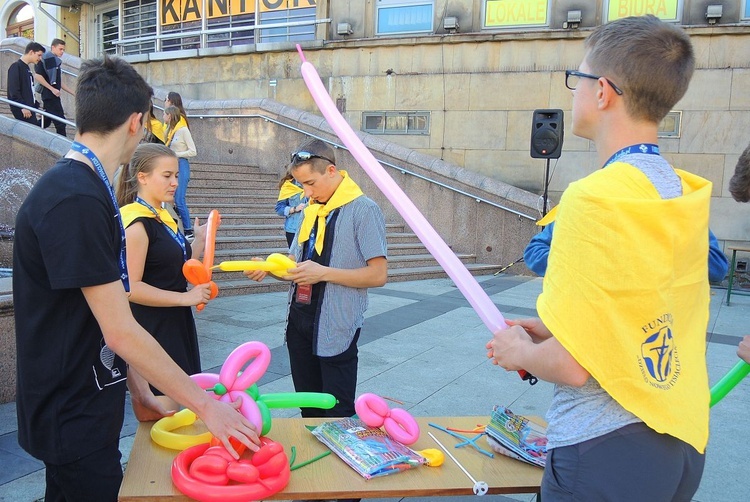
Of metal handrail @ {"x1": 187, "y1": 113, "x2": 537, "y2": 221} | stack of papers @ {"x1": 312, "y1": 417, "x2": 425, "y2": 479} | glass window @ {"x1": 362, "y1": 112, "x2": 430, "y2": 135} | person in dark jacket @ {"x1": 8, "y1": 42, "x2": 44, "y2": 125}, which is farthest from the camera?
glass window @ {"x1": 362, "y1": 112, "x2": 430, "y2": 135}

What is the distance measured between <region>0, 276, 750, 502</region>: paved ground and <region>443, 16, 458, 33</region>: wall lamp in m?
6.91

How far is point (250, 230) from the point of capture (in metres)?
10.2

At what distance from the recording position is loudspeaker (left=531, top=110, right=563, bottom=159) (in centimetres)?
1008

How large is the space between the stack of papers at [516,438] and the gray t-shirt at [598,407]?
2.51 feet

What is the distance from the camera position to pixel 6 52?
14.7 metres

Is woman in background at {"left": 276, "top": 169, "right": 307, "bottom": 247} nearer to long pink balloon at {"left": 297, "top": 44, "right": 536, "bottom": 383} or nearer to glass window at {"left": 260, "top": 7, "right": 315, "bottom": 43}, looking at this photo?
long pink balloon at {"left": 297, "top": 44, "right": 536, "bottom": 383}

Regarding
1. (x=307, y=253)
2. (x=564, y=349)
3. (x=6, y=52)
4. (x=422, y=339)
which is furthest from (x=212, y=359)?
(x=6, y=52)

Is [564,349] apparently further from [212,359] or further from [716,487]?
[212,359]

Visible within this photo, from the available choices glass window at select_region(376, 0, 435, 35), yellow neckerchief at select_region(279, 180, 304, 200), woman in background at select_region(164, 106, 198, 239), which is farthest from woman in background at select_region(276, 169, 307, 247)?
glass window at select_region(376, 0, 435, 35)

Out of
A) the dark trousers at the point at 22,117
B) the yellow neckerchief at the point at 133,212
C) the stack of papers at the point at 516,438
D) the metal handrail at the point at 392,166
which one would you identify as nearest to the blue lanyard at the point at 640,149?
the stack of papers at the point at 516,438

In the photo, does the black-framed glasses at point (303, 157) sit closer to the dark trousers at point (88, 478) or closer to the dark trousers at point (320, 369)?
the dark trousers at point (320, 369)

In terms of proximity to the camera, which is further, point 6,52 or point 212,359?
point 6,52

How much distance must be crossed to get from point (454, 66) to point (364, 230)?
1082 centimetres

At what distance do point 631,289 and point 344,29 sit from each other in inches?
548
